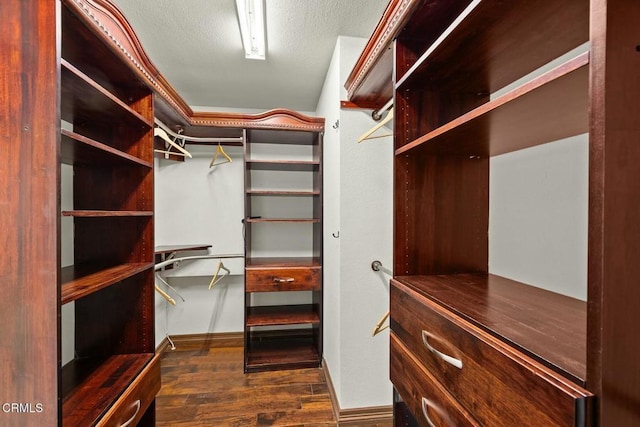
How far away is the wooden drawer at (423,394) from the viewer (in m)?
0.68

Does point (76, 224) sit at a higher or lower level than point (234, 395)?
higher

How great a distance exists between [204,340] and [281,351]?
83cm

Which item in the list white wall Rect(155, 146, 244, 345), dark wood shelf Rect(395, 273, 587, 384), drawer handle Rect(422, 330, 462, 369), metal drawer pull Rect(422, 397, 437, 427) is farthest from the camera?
white wall Rect(155, 146, 244, 345)

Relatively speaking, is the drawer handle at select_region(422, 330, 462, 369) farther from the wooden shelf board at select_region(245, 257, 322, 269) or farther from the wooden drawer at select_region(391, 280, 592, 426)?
the wooden shelf board at select_region(245, 257, 322, 269)

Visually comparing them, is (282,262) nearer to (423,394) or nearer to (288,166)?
(288,166)

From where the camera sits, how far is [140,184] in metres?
1.48

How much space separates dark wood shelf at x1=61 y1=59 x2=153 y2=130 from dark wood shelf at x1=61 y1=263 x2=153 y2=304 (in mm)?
708

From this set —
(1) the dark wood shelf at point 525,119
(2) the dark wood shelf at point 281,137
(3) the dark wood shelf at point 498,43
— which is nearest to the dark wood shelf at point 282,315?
(2) the dark wood shelf at point 281,137

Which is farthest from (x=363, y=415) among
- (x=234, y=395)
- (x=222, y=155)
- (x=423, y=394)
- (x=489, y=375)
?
(x=222, y=155)

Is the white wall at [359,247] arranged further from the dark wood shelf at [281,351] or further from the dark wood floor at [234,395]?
the dark wood shelf at [281,351]

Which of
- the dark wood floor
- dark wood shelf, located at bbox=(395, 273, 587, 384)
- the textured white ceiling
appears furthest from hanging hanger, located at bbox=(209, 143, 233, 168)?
dark wood shelf, located at bbox=(395, 273, 587, 384)

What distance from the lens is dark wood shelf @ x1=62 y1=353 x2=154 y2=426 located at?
3.33 ft

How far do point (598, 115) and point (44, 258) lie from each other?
1.27m

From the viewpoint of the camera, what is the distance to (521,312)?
72cm
